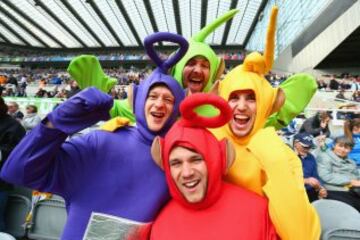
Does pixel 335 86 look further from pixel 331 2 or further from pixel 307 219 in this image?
pixel 307 219

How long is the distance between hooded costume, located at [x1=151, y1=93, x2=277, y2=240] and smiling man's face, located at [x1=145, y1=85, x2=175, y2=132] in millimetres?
100

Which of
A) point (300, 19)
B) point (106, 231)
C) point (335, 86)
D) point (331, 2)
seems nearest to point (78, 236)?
point (106, 231)

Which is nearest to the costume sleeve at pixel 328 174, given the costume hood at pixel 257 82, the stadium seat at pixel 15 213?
the costume hood at pixel 257 82

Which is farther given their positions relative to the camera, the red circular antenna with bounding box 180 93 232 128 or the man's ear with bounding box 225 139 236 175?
the man's ear with bounding box 225 139 236 175

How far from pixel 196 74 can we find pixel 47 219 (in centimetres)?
184

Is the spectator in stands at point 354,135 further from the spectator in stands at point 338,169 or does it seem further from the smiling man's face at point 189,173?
the smiling man's face at point 189,173

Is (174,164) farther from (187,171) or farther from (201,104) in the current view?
(201,104)

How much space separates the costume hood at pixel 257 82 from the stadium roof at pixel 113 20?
25361 mm

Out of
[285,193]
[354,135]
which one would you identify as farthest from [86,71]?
[354,135]

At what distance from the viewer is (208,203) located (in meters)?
1.81

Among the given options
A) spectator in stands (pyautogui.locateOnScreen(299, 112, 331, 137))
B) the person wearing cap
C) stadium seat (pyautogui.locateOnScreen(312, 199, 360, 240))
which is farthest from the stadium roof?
stadium seat (pyautogui.locateOnScreen(312, 199, 360, 240))

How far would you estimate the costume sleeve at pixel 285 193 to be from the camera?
69.7 inches

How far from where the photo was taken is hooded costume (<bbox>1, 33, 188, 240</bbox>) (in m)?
1.66

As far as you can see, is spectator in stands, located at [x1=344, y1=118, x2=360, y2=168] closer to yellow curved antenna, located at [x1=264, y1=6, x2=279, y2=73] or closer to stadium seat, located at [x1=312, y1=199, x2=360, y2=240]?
stadium seat, located at [x1=312, y1=199, x2=360, y2=240]
